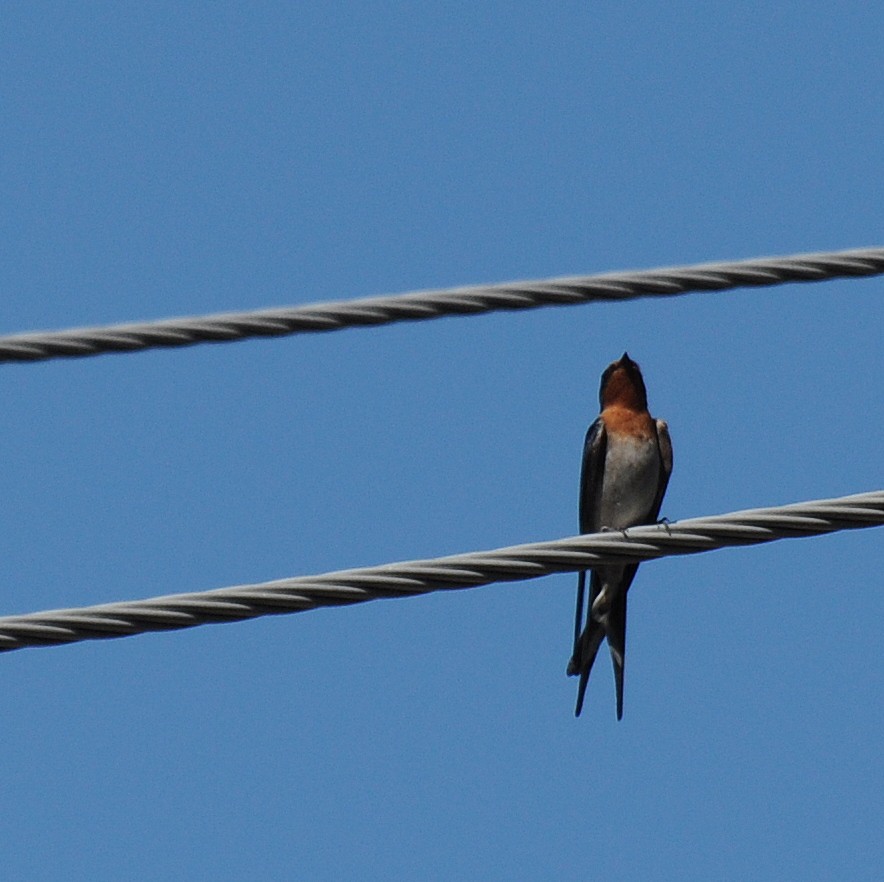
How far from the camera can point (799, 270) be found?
5.81 metres

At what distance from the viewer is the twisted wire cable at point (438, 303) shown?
5.58 m

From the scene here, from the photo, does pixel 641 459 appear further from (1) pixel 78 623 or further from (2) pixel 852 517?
(1) pixel 78 623

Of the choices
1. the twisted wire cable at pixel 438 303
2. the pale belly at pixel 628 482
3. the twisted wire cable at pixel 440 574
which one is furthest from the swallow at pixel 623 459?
the twisted wire cable at pixel 440 574

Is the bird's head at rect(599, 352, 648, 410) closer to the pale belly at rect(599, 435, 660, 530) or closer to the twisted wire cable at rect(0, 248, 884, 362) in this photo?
the pale belly at rect(599, 435, 660, 530)

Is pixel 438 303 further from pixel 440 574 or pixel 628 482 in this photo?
pixel 628 482

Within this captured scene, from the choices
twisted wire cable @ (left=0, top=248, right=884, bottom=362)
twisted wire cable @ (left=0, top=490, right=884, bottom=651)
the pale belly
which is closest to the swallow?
the pale belly

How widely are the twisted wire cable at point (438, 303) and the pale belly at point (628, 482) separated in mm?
4579

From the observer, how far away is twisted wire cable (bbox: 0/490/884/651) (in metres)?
4.93

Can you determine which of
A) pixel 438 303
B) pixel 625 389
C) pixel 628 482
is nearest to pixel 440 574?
pixel 438 303

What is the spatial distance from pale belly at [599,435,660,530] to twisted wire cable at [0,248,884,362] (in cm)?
458

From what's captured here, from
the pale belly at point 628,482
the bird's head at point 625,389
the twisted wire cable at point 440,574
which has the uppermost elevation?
the bird's head at point 625,389

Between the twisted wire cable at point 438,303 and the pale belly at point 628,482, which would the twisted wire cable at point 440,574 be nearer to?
the twisted wire cable at point 438,303

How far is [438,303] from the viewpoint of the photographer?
18.7ft

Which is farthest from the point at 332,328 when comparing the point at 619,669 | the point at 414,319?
the point at 619,669
